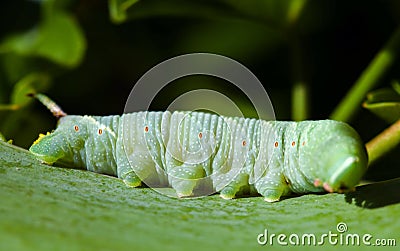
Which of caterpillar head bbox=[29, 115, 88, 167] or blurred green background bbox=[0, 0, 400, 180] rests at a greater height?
blurred green background bbox=[0, 0, 400, 180]

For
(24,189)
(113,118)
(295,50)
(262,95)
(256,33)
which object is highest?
(256,33)

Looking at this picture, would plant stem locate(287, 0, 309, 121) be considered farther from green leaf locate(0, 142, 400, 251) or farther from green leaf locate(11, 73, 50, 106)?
green leaf locate(11, 73, 50, 106)

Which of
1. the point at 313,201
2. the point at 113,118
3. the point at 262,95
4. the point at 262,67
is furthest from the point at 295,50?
the point at 313,201

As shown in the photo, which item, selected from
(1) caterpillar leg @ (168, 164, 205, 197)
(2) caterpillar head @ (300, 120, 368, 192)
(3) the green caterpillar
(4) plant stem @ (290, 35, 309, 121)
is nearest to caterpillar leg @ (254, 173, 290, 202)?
(3) the green caterpillar

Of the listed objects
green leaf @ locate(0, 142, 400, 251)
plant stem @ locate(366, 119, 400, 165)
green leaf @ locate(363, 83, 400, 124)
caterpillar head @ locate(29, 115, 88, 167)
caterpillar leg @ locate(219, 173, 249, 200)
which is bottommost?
green leaf @ locate(0, 142, 400, 251)

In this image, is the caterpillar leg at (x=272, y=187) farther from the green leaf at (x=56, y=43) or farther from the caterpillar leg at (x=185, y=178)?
the green leaf at (x=56, y=43)

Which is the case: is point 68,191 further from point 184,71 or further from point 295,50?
point 184,71

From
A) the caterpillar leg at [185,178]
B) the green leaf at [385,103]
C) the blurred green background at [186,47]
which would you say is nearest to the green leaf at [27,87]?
the blurred green background at [186,47]

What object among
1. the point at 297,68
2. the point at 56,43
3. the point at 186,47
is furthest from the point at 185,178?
the point at 186,47
